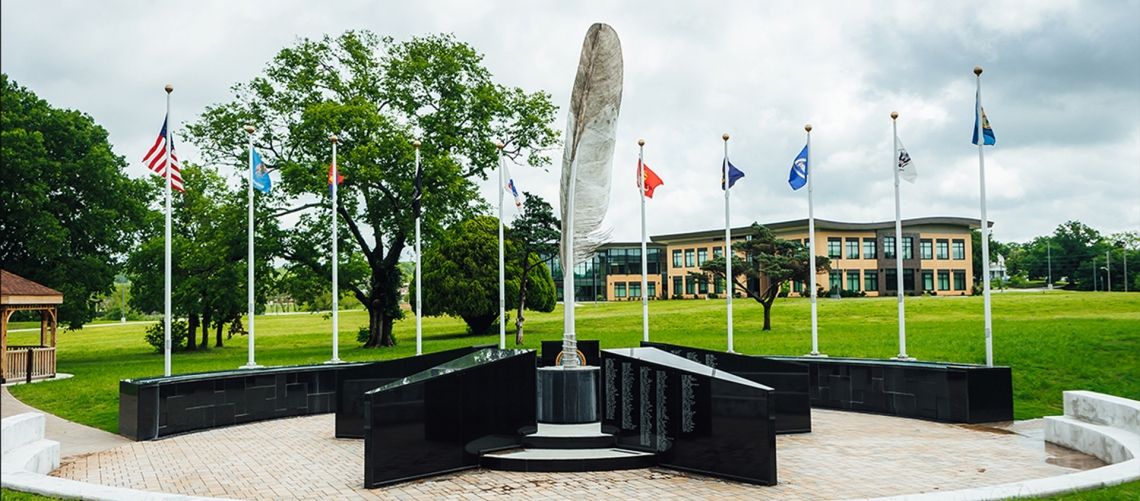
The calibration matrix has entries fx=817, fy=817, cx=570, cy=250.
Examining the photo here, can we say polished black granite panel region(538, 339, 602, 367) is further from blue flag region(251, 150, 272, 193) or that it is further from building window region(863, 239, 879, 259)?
building window region(863, 239, 879, 259)

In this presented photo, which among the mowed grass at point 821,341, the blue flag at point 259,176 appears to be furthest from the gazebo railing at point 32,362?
the blue flag at point 259,176

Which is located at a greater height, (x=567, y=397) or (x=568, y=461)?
(x=567, y=397)

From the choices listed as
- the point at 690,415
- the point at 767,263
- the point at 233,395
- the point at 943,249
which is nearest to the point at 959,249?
the point at 943,249

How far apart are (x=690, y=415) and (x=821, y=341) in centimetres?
2155

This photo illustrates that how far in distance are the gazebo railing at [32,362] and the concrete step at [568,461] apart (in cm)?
2019

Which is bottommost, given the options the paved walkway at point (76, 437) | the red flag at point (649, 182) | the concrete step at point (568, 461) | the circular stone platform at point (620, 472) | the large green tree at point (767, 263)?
the paved walkway at point (76, 437)

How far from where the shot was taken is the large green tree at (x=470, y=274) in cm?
3788

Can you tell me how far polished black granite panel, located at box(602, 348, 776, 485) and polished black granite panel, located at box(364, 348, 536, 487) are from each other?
1.42 meters

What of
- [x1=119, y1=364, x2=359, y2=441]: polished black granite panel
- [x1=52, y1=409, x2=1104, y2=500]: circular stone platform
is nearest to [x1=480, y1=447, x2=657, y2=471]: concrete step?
[x1=52, y1=409, x2=1104, y2=500]: circular stone platform

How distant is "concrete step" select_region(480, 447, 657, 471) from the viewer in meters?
10.7

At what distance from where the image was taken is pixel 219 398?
50.3 ft

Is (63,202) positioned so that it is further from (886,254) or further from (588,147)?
(886,254)

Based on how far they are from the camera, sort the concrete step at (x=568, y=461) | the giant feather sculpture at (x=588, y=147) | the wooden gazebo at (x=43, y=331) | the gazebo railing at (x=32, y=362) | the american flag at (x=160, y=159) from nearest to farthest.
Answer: the concrete step at (x=568, y=461)
the giant feather sculpture at (x=588, y=147)
the american flag at (x=160, y=159)
the wooden gazebo at (x=43, y=331)
the gazebo railing at (x=32, y=362)

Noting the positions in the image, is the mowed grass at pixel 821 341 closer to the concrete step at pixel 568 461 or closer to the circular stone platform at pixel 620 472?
the circular stone platform at pixel 620 472
